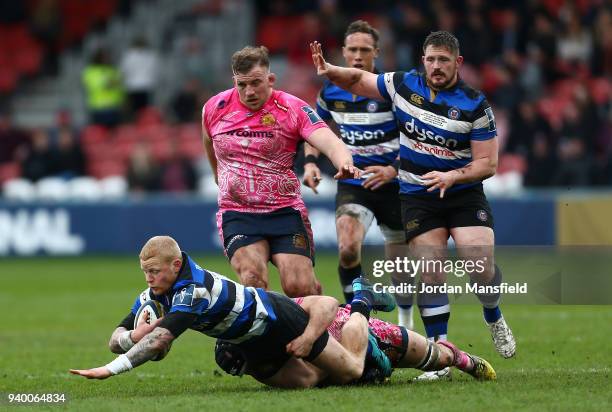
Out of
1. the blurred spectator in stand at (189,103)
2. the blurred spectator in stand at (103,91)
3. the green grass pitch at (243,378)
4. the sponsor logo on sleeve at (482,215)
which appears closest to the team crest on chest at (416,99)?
the sponsor logo on sleeve at (482,215)

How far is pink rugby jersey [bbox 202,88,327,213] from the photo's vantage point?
10.1 m

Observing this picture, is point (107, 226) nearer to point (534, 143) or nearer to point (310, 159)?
point (534, 143)

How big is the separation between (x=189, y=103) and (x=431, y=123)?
1566 cm

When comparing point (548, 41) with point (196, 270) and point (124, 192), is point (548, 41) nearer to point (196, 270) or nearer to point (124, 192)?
point (124, 192)

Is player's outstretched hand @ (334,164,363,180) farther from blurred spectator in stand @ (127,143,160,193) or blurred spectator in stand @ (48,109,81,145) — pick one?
blurred spectator in stand @ (48,109,81,145)

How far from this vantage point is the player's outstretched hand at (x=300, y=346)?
342 inches

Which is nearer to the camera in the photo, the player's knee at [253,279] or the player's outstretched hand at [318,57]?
A: the player's outstretched hand at [318,57]

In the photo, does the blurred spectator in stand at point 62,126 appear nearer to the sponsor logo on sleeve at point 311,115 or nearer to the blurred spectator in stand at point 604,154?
the blurred spectator in stand at point 604,154

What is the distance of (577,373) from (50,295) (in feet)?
32.1

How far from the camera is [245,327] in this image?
8586mm

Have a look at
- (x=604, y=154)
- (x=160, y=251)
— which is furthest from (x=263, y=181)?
(x=604, y=154)

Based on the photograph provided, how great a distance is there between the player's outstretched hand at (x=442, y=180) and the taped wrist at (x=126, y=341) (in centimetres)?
258

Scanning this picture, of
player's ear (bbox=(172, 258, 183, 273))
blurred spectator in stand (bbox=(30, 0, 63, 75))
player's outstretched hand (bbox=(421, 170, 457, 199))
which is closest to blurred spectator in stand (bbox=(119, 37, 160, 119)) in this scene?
blurred spectator in stand (bbox=(30, 0, 63, 75))

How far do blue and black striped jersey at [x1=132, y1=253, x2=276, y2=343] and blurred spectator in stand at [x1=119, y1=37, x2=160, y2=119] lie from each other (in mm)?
17149
